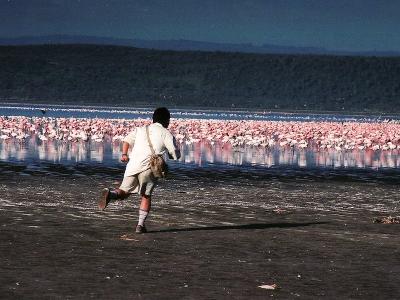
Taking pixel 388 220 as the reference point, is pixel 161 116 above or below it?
above

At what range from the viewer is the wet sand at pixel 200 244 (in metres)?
9.76

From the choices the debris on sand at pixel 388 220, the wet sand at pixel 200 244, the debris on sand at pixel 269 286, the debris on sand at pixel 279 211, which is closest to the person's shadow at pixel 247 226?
the wet sand at pixel 200 244

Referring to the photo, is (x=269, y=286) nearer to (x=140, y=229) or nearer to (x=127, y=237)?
(x=127, y=237)

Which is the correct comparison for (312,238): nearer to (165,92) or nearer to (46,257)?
(46,257)

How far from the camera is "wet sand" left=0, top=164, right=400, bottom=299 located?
9.76 meters

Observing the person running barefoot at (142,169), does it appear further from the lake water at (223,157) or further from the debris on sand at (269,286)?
the lake water at (223,157)

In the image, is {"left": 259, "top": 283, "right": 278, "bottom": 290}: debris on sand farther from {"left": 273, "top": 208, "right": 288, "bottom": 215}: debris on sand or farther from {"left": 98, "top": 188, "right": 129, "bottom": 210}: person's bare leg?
{"left": 273, "top": 208, "right": 288, "bottom": 215}: debris on sand

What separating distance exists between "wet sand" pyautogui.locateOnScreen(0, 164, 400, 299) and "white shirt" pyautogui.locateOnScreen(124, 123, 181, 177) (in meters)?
0.77

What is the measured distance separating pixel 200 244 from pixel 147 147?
1.62 meters

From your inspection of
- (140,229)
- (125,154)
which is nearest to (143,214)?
(140,229)

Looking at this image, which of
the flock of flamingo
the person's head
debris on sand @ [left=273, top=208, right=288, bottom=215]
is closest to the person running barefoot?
the person's head

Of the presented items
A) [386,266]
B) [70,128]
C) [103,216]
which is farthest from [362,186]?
[70,128]

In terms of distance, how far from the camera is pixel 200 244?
40.8 ft

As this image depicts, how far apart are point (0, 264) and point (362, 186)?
1202cm
